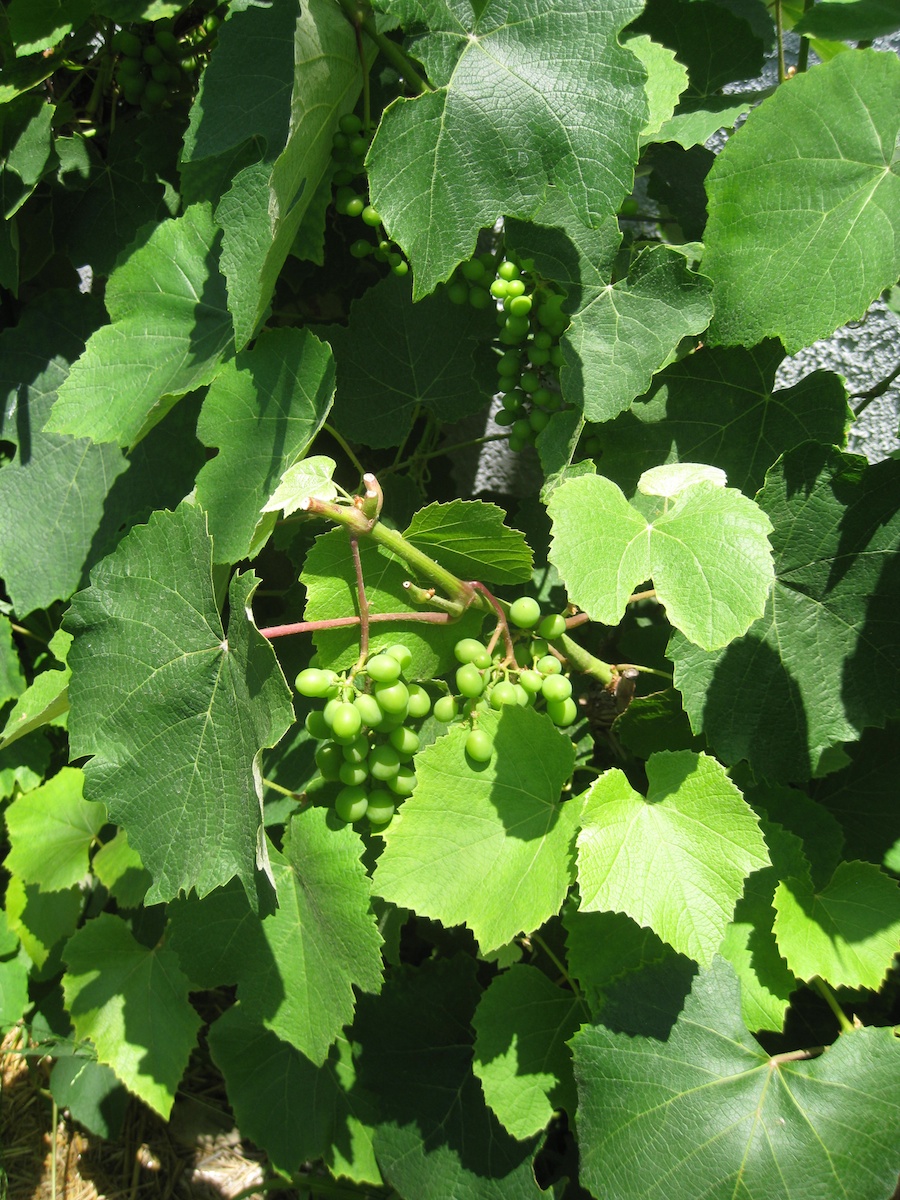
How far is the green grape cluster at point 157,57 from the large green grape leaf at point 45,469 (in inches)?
16.4

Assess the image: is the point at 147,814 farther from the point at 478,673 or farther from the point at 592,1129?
the point at 592,1129

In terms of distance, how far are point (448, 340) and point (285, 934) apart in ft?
3.50

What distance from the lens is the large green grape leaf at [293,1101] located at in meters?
1.66

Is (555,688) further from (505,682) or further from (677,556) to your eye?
(677,556)

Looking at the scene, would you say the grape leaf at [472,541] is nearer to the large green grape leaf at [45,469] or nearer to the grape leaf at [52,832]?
the large green grape leaf at [45,469]

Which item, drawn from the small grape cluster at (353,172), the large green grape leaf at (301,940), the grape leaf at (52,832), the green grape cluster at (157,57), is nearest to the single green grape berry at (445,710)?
the large green grape leaf at (301,940)

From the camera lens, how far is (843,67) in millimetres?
1111

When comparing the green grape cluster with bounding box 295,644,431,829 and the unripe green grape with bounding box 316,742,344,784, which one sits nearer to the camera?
the green grape cluster with bounding box 295,644,431,829

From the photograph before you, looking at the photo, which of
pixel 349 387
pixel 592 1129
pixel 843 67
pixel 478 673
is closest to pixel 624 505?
pixel 478 673

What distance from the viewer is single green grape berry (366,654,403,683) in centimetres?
109

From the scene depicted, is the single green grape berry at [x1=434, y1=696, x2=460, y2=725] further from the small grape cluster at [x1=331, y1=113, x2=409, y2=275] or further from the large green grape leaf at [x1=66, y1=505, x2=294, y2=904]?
the small grape cluster at [x1=331, y1=113, x2=409, y2=275]

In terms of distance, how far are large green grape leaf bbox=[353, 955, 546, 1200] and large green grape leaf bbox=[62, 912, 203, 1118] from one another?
1.18ft

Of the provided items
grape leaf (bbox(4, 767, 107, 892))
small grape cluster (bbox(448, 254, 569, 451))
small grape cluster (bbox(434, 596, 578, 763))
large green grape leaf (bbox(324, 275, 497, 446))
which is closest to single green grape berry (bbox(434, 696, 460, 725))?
small grape cluster (bbox(434, 596, 578, 763))

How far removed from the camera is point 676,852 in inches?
41.6
